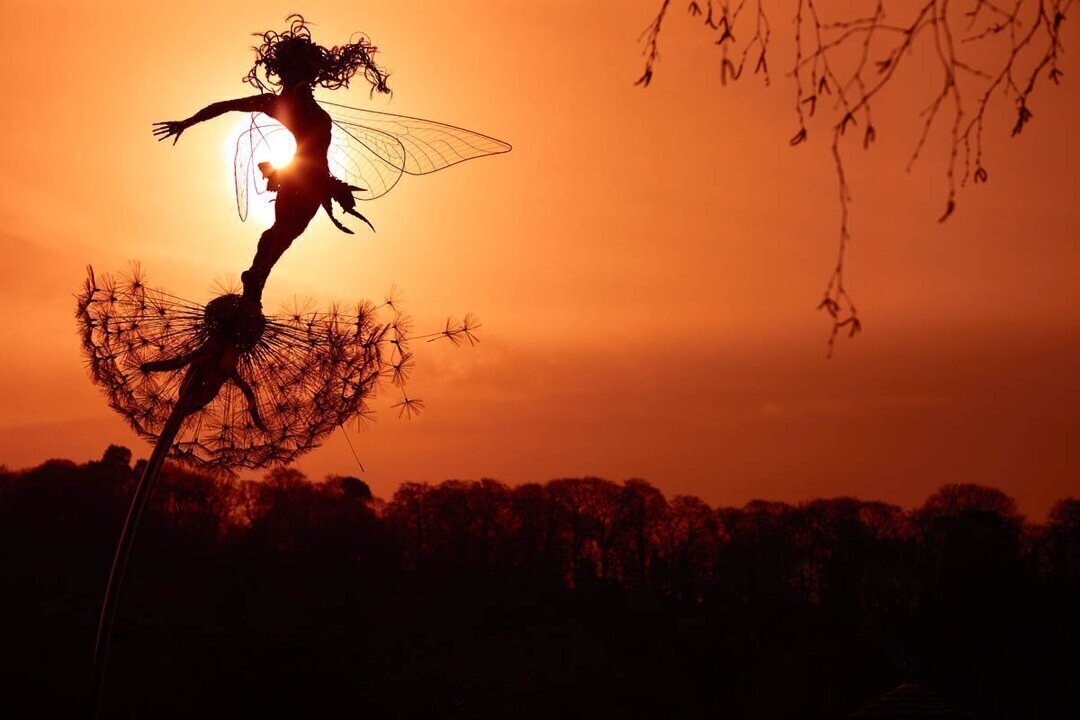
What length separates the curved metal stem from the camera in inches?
429

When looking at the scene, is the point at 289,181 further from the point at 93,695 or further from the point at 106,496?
the point at 106,496

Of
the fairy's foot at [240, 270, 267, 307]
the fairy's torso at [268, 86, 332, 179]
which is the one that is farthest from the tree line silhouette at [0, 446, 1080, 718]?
the fairy's torso at [268, 86, 332, 179]

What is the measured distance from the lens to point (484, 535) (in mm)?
53719

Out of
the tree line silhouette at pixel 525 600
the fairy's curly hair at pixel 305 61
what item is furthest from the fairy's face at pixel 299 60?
the tree line silhouette at pixel 525 600

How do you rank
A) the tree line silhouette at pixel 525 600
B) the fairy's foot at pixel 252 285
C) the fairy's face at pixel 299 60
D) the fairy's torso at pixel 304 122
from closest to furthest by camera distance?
the fairy's foot at pixel 252 285 < the fairy's torso at pixel 304 122 < the fairy's face at pixel 299 60 < the tree line silhouette at pixel 525 600

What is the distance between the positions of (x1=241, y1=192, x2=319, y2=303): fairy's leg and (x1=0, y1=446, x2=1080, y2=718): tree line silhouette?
14.3m

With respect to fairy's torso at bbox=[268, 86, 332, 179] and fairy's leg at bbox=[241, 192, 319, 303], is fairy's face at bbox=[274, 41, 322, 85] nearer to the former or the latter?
fairy's torso at bbox=[268, 86, 332, 179]

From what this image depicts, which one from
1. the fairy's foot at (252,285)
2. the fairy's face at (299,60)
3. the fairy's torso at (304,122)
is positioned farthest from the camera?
the fairy's face at (299,60)

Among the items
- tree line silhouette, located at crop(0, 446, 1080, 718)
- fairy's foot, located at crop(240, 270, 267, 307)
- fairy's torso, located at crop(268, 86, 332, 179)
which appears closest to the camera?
fairy's foot, located at crop(240, 270, 267, 307)

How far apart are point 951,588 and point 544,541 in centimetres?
1929

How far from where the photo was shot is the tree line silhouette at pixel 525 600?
27125 millimetres

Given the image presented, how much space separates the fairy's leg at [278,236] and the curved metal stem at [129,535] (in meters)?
1.24

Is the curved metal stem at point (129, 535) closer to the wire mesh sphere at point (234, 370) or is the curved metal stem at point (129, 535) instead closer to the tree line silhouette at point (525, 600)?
the wire mesh sphere at point (234, 370)

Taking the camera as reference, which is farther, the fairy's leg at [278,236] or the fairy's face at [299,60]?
the fairy's face at [299,60]
